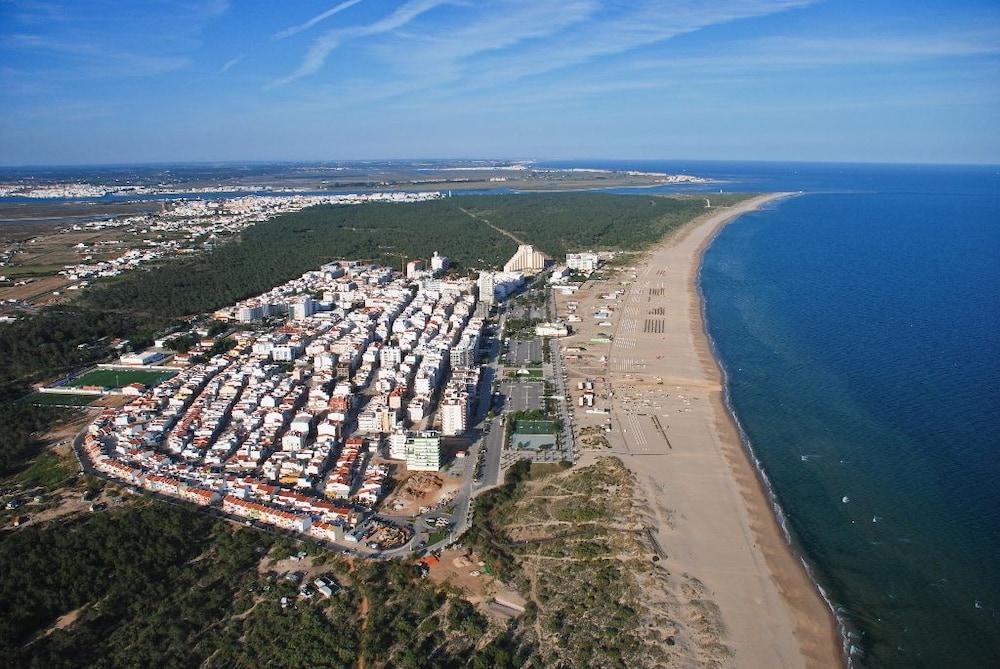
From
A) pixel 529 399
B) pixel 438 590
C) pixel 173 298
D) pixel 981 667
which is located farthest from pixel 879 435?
pixel 173 298

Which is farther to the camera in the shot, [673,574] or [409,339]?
[409,339]

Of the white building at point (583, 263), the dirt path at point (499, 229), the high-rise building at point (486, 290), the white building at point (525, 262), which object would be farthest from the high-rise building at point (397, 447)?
the dirt path at point (499, 229)

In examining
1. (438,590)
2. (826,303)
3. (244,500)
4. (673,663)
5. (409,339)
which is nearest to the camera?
(673,663)

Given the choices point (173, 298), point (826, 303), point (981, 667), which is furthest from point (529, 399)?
point (173, 298)

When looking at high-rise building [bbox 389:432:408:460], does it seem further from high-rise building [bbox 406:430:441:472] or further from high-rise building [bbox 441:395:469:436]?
high-rise building [bbox 441:395:469:436]

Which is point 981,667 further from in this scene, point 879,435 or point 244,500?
point 244,500

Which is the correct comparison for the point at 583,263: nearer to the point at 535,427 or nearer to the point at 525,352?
the point at 525,352

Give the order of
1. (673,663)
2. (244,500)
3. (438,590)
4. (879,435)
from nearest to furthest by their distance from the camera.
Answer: (673,663), (438,590), (244,500), (879,435)
